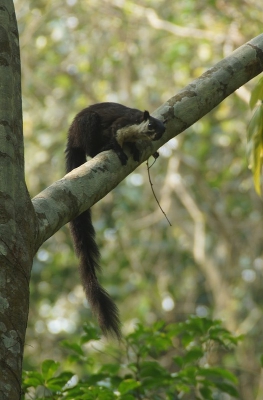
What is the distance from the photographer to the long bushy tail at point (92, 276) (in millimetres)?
2807

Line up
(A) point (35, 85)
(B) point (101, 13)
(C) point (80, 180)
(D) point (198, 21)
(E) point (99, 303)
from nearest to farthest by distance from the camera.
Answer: (C) point (80, 180)
(E) point (99, 303)
(D) point (198, 21)
(B) point (101, 13)
(A) point (35, 85)

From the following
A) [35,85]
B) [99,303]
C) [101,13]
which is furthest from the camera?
[35,85]

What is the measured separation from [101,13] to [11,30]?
6.98m

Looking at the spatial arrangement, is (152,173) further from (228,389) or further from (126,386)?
(126,386)

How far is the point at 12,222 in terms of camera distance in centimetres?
184

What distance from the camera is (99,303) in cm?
289

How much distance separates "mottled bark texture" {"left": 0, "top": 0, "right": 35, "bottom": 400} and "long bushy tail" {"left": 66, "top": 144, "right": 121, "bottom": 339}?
0.99m

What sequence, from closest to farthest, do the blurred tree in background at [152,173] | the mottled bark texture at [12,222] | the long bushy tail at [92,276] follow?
the mottled bark texture at [12,222]
the long bushy tail at [92,276]
the blurred tree in background at [152,173]

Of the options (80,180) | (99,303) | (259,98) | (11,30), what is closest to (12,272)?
(80,180)

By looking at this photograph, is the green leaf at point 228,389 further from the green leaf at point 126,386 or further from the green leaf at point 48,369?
the green leaf at point 48,369

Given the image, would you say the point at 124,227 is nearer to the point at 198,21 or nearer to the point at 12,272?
the point at 198,21

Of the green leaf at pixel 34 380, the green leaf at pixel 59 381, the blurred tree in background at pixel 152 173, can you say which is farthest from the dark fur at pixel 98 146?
the blurred tree in background at pixel 152 173

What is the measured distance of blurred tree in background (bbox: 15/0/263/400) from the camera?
8.30m

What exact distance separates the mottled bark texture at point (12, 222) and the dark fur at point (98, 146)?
2.15 feet
